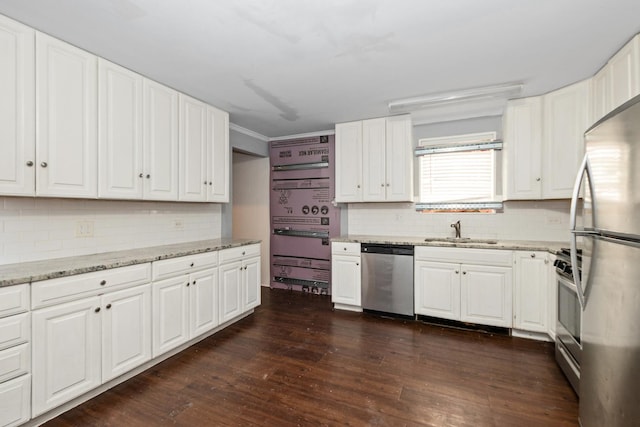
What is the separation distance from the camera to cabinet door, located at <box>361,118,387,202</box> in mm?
3734

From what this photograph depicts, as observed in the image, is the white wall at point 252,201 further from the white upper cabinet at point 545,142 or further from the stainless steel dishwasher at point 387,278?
the white upper cabinet at point 545,142

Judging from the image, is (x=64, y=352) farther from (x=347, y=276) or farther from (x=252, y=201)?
(x=252, y=201)

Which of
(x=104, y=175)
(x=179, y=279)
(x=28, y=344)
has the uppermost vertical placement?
(x=104, y=175)

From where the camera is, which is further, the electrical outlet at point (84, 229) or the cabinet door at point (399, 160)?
the cabinet door at point (399, 160)

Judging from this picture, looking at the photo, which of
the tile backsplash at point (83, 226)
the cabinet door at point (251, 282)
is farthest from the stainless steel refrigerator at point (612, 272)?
the tile backsplash at point (83, 226)

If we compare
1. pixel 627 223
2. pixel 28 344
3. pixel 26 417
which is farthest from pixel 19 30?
pixel 627 223

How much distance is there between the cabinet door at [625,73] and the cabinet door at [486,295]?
5.37 ft

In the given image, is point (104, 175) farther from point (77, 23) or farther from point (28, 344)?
point (28, 344)

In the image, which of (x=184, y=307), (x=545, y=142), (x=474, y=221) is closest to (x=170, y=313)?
(x=184, y=307)

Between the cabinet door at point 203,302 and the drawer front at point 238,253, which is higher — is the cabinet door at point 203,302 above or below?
below

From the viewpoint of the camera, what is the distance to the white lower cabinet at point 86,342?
1664mm

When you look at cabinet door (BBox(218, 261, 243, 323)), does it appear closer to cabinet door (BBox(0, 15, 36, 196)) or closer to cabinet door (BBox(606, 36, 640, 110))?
cabinet door (BBox(0, 15, 36, 196))

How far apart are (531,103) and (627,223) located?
242 centimetres

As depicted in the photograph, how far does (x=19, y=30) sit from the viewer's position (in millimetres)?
1814
